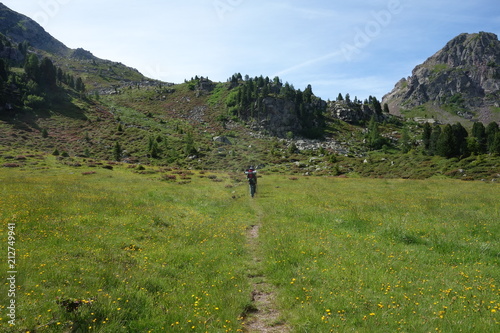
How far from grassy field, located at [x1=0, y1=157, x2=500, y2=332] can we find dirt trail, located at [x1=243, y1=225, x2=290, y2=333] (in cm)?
16

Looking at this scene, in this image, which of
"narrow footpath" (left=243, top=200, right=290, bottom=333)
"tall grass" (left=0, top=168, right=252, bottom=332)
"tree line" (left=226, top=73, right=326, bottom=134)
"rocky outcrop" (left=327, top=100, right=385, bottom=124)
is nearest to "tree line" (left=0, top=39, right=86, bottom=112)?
"tree line" (left=226, top=73, right=326, bottom=134)

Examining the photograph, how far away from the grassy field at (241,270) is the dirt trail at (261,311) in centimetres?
16

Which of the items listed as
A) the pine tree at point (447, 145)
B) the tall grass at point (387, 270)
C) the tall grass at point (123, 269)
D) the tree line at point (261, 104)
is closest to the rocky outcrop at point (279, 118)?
the tree line at point (261, 104)

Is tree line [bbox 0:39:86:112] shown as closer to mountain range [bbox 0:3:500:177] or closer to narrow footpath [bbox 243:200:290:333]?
mountain range [bbox 0:3:500:177]

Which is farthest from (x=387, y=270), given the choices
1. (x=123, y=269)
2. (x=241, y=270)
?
(x=123, y=269)

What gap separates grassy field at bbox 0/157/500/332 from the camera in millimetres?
6559

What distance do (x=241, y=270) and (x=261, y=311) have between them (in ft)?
8.47

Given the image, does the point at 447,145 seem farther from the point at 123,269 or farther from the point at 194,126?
the point at 194,126

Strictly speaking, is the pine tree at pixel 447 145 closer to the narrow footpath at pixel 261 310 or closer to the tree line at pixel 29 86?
the narrow footpath at pixel 261 310

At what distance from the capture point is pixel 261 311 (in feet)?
25.2

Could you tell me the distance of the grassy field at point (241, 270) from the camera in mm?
6559

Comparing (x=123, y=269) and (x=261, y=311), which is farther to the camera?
(x=123, y=269)

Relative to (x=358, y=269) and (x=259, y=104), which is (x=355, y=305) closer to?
(x=358, y=269)

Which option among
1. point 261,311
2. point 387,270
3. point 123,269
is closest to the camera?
point 261,311
